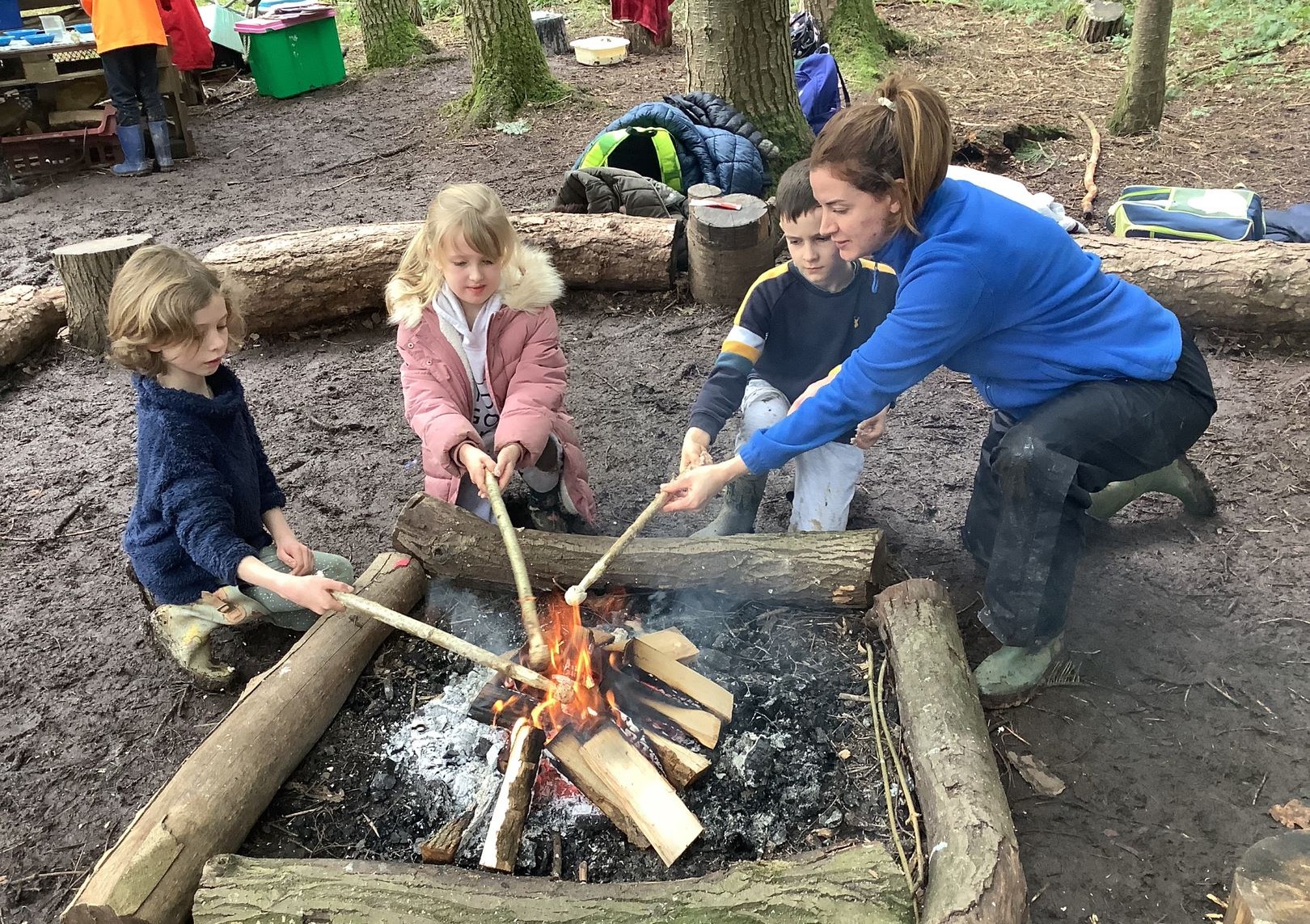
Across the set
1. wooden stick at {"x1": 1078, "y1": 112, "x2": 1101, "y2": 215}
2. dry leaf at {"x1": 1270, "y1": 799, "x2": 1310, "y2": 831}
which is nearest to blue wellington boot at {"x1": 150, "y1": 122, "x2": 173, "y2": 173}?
wooden stick at {"x1": 1078, "y1": 112, "x2": 1101, "y2": 215}

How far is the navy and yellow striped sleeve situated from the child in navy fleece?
4.23 ft

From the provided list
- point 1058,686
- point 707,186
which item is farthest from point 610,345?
point 1058,686

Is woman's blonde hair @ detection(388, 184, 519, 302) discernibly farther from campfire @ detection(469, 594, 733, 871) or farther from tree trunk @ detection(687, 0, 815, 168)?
tree trunk @ detection(687, 0, 815, 168)

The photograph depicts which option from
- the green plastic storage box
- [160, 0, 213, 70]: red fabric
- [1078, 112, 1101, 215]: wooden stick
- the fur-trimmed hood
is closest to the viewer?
the fur-trimmed hood

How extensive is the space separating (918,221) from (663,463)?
1.87 m

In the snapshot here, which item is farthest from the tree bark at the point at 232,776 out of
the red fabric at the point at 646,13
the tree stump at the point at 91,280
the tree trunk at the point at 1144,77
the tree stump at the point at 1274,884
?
the red fabric at the point at 646,13

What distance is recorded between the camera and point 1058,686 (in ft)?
A: 9.09

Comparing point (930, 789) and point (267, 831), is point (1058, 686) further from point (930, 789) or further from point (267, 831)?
point (267, 831)

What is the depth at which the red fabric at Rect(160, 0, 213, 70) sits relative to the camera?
32.9 ft

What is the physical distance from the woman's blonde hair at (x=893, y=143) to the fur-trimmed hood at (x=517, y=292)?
1285 millimetres

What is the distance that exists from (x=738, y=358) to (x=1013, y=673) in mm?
1305

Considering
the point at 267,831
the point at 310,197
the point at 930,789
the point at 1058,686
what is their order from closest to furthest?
the point at 930,789, the point at 267,831, the point at 1058,686, the point at 310,197

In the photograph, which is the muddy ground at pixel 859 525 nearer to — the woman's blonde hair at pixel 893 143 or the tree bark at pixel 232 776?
the tree bark at pixel 232 776

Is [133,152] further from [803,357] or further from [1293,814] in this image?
[1293,814]
